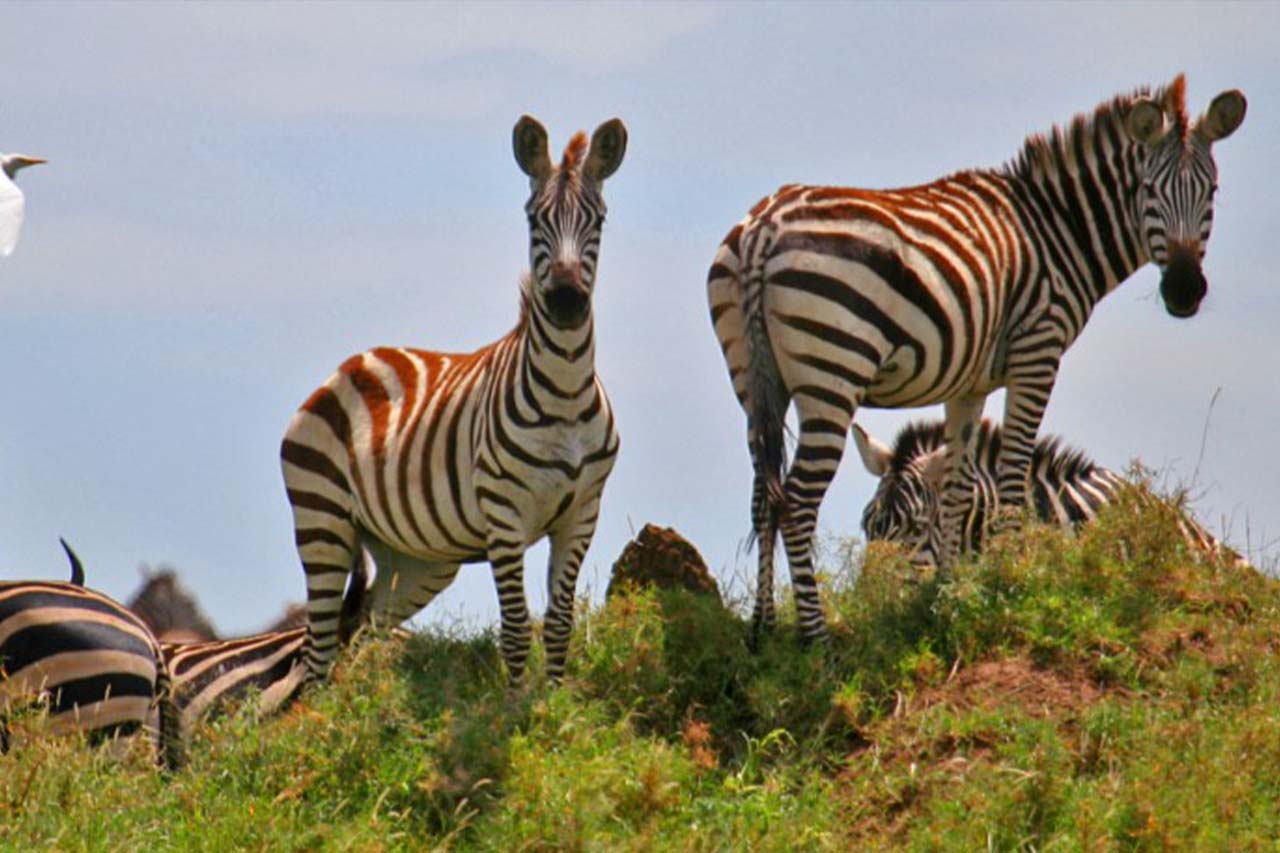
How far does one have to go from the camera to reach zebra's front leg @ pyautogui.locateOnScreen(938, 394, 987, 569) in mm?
12605

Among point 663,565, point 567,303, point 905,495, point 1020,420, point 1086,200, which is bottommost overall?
point 663,565

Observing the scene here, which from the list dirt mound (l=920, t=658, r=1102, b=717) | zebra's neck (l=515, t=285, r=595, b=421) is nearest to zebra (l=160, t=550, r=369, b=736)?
zebra's neck (l=515, t=285, r=595, b=421)

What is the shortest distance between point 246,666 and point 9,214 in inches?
152

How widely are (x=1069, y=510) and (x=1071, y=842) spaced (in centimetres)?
565

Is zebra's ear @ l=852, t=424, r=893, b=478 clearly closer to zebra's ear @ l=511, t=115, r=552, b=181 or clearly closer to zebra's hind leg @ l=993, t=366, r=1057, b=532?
zebra's hind leg @ l=993, t=366, r=1057, b=532

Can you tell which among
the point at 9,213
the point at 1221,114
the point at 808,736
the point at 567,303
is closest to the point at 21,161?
the point at 9,213

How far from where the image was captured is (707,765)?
33.2 ft

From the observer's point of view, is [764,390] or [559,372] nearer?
[559,372]

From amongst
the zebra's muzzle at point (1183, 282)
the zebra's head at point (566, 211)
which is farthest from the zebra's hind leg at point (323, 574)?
the zebra's muzzle at point (1183, 282)

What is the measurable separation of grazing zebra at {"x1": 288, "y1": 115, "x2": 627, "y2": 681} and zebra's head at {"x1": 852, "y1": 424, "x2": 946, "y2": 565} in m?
3.29

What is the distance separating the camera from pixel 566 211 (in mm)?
10523

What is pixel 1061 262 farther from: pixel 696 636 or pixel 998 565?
pixel 696 636

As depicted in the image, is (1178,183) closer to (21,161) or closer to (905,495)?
(905,495)

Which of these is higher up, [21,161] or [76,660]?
[21,161]
